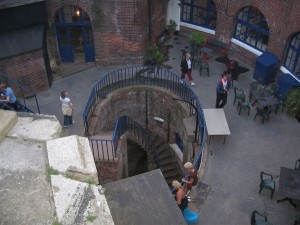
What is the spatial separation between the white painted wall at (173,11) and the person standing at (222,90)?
23.3 feet

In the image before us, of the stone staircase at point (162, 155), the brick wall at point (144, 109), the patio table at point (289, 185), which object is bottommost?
the stone staircase at point (162, 155)

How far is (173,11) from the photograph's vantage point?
62.4 ft

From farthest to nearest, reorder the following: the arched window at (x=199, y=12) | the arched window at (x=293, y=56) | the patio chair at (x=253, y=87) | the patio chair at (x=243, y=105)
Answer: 1. the arched window at (x=199, y=12)
2. the patio chair at (x=253, y=87)
3. the arched window at (x=293, y=56)
4. the patio chair at (x=243, y=105)

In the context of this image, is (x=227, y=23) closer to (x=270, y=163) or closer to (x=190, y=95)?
(x=190, y=95)

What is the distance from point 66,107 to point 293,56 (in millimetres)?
9268

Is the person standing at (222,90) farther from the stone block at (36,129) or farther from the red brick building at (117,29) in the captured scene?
the stone block at (36,129)

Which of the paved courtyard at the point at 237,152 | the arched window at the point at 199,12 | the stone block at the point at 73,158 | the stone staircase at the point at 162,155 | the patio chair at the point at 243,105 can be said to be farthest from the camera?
the arched window at the point at 199,12

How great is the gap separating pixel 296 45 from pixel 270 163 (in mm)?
5492

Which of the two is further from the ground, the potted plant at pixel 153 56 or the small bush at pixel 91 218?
the small bush at pixel 91 218

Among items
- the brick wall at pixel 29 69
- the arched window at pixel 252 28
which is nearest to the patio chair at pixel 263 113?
the arched window at pixel 252 28

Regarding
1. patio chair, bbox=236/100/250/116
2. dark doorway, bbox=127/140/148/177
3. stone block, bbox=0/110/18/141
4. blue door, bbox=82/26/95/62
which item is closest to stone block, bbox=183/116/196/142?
patio chair, bbox=236/100/250/116

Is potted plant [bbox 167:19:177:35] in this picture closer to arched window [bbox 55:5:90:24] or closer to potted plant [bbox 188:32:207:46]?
potted plant [bbox 188:32:207:46]

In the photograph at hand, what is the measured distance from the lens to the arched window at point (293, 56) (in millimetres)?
14258

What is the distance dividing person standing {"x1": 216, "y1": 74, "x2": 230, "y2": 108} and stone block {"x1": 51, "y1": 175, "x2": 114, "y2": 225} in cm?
797
